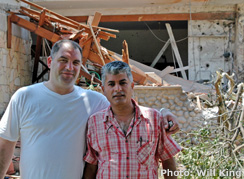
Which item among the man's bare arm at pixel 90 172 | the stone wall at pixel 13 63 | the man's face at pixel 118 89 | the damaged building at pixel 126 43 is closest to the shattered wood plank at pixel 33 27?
the damaged building at pixel 126 43

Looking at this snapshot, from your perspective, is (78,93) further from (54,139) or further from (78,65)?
(54,139)

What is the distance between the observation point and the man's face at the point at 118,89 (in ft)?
6.71

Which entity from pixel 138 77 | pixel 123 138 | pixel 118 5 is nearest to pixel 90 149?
pixel 123 138

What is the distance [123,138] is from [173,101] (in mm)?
5565

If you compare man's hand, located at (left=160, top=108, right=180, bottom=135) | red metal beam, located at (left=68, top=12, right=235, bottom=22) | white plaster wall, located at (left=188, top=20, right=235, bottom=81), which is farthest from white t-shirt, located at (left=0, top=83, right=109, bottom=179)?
red metal beam, located at (left=68, top=12, right=235, bottom=22)

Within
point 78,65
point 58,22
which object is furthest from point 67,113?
point 58,22

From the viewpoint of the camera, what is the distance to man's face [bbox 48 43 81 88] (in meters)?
2.16

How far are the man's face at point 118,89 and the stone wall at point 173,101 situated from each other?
5220 mm

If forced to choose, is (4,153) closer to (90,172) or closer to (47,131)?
(47,131)

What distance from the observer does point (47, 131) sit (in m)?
2.05

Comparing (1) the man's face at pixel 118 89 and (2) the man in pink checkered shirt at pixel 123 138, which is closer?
(2) the man in pink checkered shirt at pixel 123 138

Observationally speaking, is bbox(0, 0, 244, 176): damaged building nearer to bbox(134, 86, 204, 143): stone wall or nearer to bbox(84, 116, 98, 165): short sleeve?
bbox(134, 86, 204, 143): stone wall

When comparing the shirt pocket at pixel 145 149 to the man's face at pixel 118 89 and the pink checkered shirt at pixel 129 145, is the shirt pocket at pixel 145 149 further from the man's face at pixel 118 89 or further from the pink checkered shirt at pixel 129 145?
the man's face at pixel 118 89

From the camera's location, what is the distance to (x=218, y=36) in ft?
30.6
